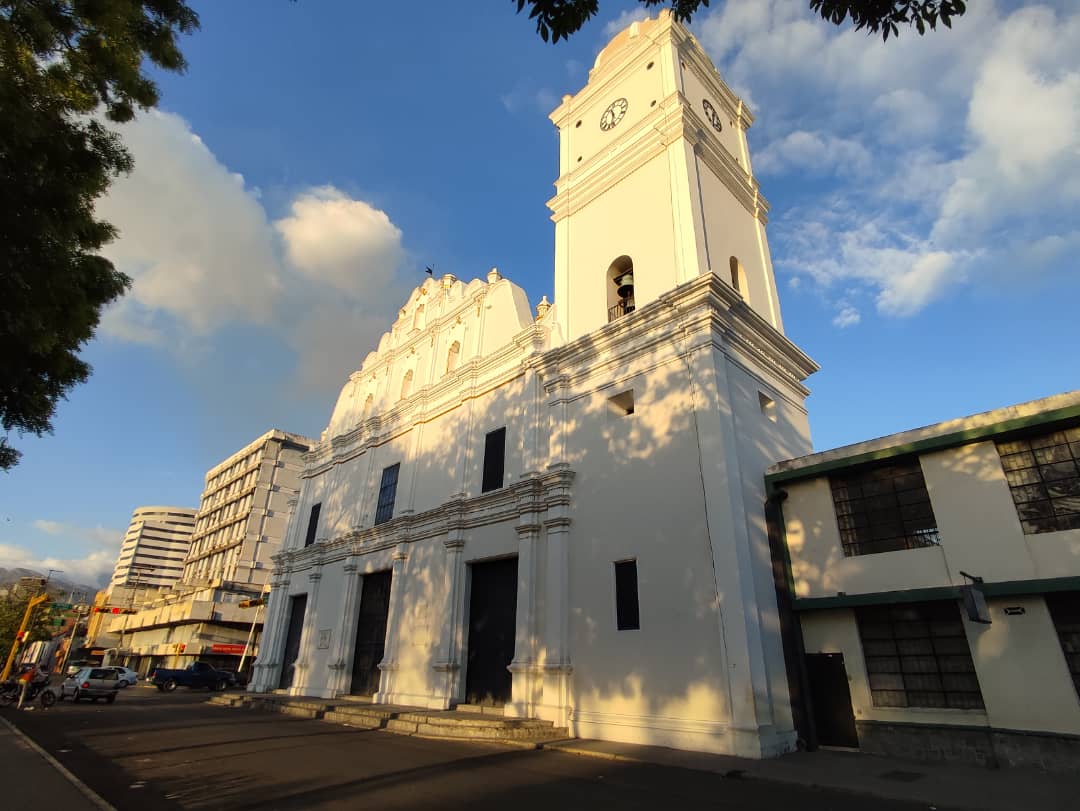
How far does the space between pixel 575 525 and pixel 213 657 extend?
41.4m

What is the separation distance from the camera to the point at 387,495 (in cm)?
2186

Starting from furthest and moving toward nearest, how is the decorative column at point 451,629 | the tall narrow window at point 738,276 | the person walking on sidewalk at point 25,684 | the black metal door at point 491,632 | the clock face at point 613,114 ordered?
1. the person walking on sidewalk at point 25,684
2. the clock face at point 613,114
3. the tall narrow window at point 738,276
4. the decorative column at point 451,629
5. the black metal door at point 491,632

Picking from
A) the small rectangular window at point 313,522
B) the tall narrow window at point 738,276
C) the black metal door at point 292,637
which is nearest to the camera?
the tall narrow window at point 738,276

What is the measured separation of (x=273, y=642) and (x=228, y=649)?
24241 mm

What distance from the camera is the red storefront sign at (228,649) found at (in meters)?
42.9

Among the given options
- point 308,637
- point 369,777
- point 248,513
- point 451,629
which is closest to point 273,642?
point 308,637

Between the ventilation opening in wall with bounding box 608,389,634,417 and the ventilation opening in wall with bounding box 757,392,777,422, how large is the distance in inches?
123

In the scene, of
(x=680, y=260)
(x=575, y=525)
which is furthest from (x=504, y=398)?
(x=680, y=260)

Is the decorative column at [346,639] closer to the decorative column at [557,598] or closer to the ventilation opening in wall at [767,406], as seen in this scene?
the decorative column at [557,598]

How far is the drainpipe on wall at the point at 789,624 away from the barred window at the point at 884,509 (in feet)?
3.81

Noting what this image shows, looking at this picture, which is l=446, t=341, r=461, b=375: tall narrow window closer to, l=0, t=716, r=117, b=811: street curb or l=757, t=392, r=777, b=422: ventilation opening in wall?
l=757, t=392, r=777, b=422: ventilation opening in wall

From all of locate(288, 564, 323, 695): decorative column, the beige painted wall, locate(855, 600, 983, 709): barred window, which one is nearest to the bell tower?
locate(855, 600, 983, 709): barred window

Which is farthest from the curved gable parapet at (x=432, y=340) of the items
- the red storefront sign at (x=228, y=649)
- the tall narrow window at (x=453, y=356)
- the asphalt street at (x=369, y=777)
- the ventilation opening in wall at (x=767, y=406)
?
the red storefront sign at (x=228, y=649)

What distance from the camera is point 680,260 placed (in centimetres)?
1481
